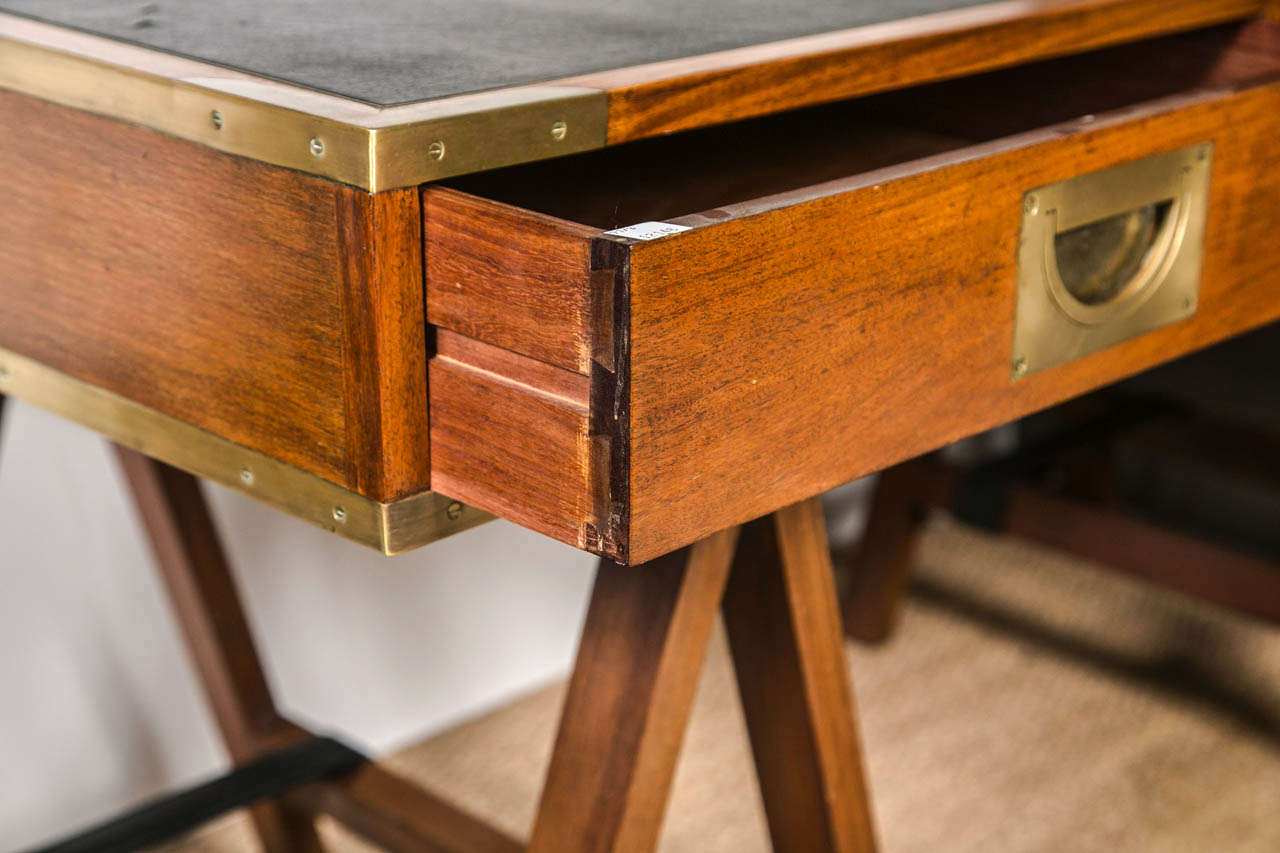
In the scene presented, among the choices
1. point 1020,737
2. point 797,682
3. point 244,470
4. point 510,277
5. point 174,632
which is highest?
point 510,277

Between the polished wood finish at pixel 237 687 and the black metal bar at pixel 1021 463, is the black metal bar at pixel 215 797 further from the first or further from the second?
the black metal bar at pixel 1021 463

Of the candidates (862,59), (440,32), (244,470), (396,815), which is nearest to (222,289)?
(244,470)

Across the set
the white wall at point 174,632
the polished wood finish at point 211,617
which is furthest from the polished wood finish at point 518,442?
the white wall at point 174,632

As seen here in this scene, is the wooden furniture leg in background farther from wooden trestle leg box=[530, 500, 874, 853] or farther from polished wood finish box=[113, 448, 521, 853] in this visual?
wooden trestle leg box=[530, 500, 874, 853]

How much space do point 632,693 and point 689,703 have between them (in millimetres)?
32

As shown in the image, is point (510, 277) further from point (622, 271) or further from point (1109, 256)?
point (1109, 256)

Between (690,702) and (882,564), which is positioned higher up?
(690,702)

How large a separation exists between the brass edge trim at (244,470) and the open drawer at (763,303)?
22 mm

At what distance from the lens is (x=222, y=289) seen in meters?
0.60

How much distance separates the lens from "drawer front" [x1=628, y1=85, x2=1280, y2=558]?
52 cm

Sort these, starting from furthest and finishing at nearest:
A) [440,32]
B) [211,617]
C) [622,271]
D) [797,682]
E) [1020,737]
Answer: [1020,737] → [211,617] → [797,682] → [440,32] → [622,271]

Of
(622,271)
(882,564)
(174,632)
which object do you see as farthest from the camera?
(882,564)

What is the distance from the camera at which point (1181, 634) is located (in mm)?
1787

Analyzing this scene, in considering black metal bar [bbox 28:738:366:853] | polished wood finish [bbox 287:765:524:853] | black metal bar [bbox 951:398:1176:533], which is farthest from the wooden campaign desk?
black metal bar [bbox 951:398:1176:533]
